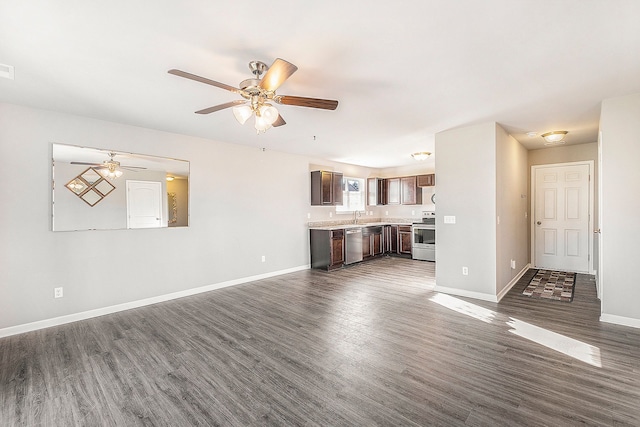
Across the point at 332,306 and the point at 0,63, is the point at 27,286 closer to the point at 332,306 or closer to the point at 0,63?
the point at 0,63

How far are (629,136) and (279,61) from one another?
386 centimetres

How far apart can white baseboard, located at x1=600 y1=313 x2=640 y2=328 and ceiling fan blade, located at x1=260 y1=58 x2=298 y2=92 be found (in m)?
4.25

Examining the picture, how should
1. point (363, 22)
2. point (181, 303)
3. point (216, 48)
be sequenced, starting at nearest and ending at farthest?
1. point (363, 22)
2. point (216, 48)
3. point (181, 303)

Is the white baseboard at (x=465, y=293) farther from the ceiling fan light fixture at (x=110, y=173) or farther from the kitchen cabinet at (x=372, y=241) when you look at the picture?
the ceiling fan light fixture at (x=110, y=173)

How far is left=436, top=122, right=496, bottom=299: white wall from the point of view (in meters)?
4.05

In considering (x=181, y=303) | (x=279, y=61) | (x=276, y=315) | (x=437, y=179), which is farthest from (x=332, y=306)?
(x=279, y=61)

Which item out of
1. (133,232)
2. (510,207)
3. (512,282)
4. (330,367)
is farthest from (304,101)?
(512,282)

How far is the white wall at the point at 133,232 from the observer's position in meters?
3.22

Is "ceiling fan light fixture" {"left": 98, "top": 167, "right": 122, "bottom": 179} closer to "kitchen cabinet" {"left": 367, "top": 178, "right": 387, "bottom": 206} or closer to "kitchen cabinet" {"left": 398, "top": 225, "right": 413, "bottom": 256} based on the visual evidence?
"kitchen cabinet" {"left": 367, "top": 178, "right": 387, "bottom": 206}

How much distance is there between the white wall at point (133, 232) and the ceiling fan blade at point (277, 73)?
2.93 meters

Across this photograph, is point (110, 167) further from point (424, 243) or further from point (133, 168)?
point (424, 243)

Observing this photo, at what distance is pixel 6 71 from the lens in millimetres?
2422

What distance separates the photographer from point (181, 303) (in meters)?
4.16

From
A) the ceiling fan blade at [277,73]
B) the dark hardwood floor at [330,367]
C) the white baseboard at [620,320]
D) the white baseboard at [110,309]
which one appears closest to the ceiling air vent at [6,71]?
the ceiling fan blade at [277,73]
